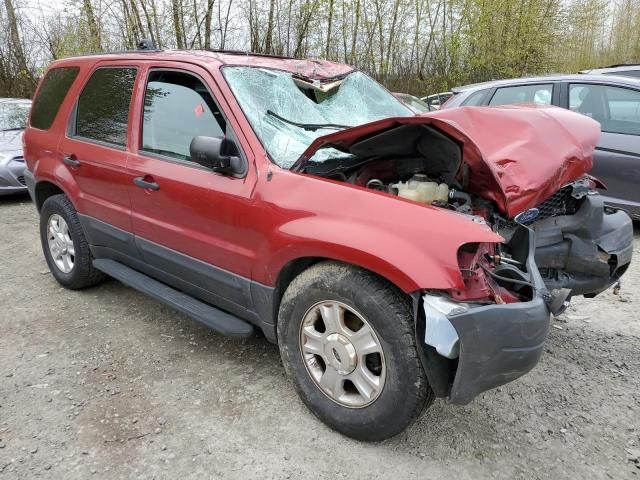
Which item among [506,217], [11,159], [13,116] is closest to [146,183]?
[506,217]

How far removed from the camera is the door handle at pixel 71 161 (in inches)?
150

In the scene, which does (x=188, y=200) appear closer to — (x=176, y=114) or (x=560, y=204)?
(x=176, y=114)

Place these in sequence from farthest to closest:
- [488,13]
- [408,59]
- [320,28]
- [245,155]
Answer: [408,59] → [488,13] → [320,28] → [245,155]

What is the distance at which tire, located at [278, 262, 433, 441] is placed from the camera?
2176 mm

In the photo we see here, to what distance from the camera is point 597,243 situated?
9.38 feet

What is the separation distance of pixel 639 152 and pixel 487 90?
1.90 meters

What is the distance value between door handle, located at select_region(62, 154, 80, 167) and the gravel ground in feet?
3.81

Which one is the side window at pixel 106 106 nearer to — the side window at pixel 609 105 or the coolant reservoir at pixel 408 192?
the coolant reservoir at pixel 408 192

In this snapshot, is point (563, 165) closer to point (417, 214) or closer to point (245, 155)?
point (417, 214)

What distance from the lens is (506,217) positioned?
2529 millimetres

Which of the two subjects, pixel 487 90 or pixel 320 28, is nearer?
pixel 487 90

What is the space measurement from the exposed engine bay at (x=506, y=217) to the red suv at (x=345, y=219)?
0.03ft

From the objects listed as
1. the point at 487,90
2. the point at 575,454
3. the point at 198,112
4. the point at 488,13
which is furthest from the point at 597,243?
the point at 488,13

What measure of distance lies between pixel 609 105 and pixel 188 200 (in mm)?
4763
